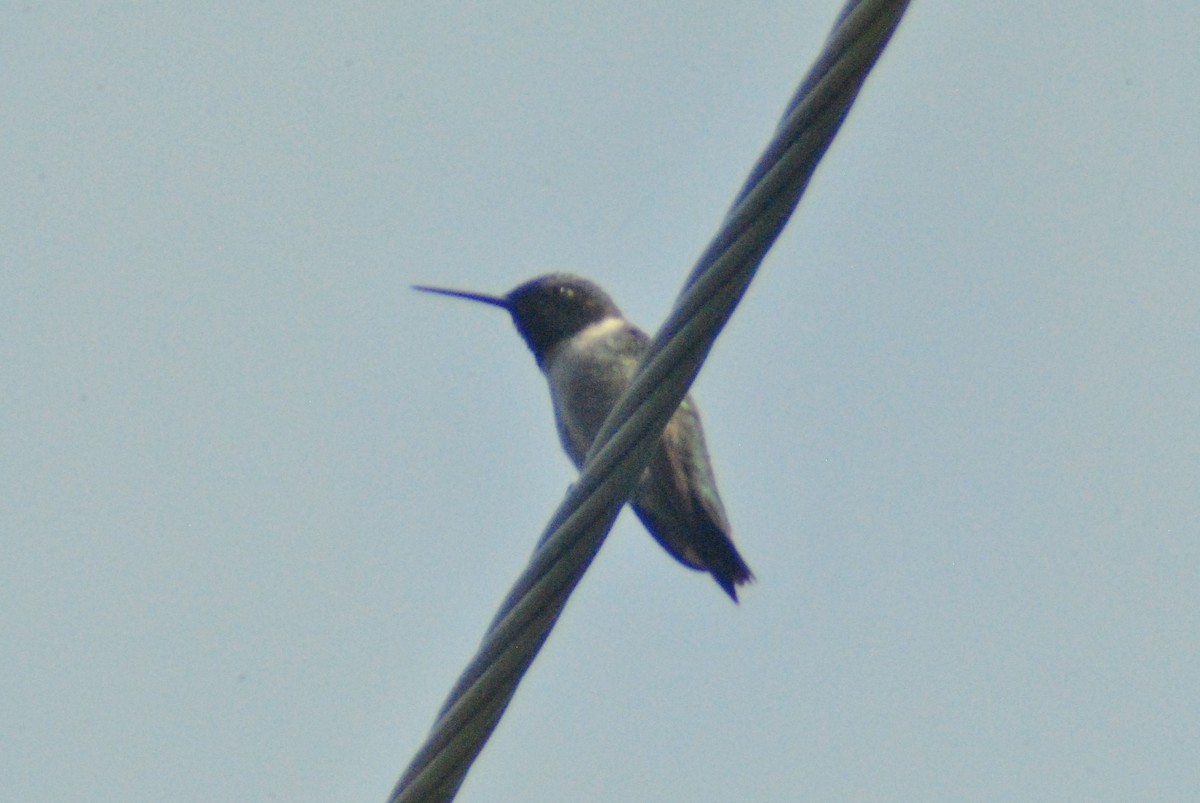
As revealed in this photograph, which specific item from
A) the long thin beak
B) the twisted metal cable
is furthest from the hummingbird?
the twisted metal cable

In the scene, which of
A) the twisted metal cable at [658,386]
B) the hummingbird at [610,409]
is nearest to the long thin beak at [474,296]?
the hummingbird at [610,409]

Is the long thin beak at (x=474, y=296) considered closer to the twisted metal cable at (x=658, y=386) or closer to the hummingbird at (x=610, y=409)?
the hummingbird at (x=610, y=409)

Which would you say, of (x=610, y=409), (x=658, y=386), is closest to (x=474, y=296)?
(x=610, y=409)

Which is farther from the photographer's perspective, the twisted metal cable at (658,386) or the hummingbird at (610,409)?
the hummingbird at (610,409)

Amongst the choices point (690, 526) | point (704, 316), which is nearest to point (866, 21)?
point (704, 316)

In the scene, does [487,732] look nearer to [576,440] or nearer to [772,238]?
[772,238]
